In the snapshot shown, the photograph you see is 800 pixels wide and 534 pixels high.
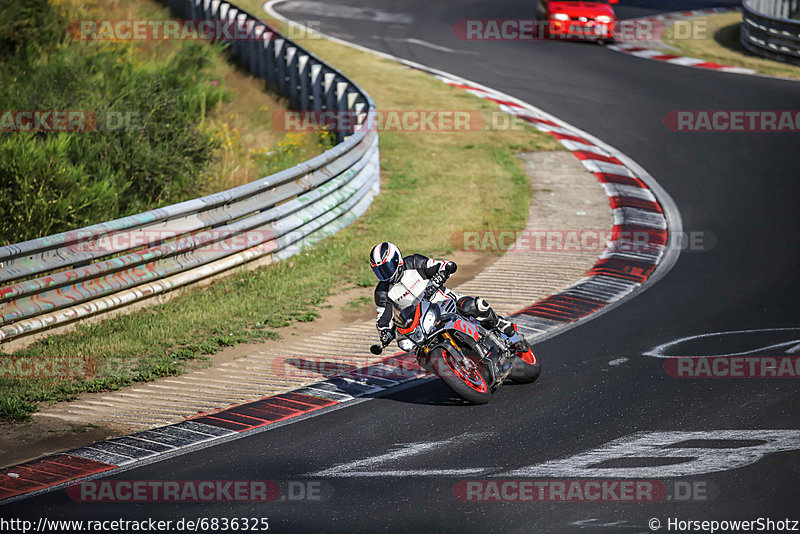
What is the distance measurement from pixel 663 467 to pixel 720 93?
622 inches

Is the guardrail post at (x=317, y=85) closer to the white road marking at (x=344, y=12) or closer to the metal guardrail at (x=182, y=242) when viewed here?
the metal guardrail at (x=182, y=242)

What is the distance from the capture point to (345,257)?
40.2 ft

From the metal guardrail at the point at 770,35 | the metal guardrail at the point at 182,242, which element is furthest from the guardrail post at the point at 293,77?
the metal guardrail at the point at 770,35

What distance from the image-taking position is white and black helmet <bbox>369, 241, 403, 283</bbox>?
754cm

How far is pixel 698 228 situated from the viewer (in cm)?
1317

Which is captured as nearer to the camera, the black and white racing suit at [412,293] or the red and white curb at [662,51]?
the black and white racing suit at [412,293]

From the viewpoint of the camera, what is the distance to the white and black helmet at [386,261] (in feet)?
24.7

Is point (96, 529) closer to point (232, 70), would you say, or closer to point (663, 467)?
point (663, 467)

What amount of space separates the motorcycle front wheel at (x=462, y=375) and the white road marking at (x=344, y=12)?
22.6 meters
